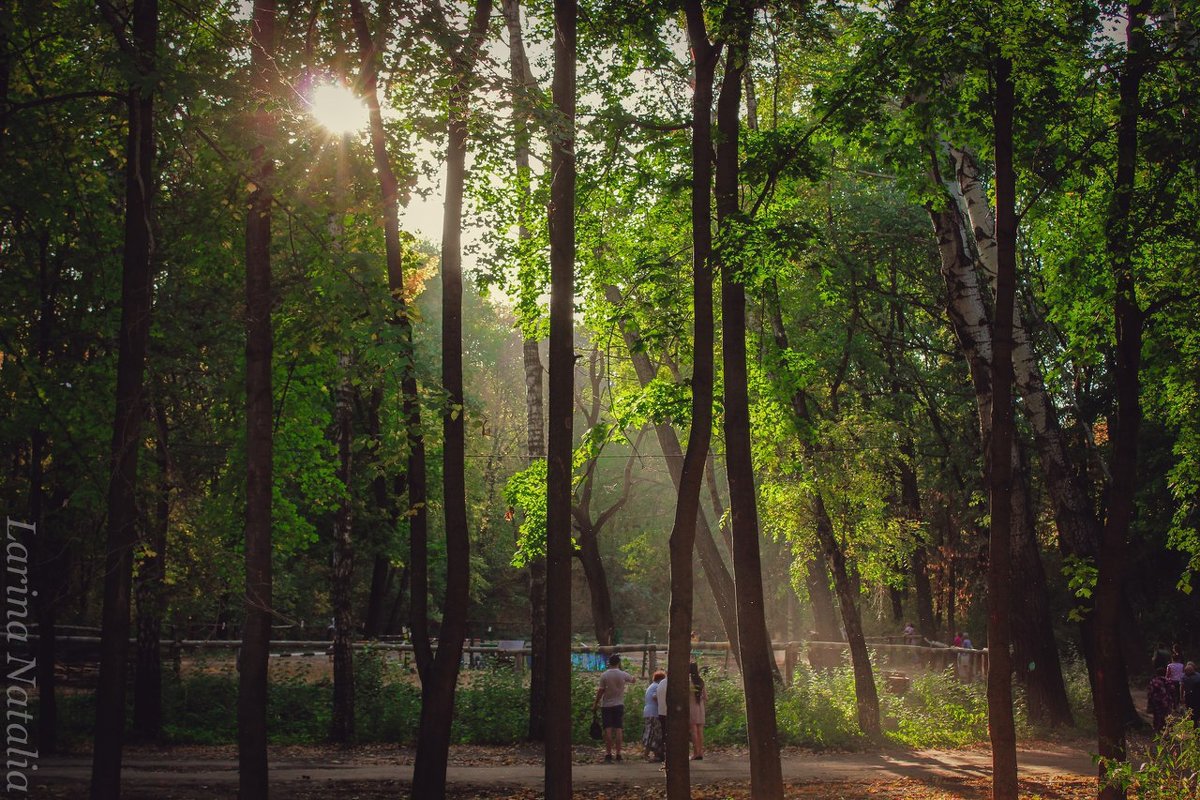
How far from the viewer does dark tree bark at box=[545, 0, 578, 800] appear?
1024cm

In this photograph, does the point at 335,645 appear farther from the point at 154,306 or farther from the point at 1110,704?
the point at 1110,704

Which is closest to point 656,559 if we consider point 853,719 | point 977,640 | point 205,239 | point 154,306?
point 977,640

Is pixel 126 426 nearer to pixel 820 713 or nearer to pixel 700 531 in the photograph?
pixel 700 531

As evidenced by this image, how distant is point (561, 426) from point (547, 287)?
356cm

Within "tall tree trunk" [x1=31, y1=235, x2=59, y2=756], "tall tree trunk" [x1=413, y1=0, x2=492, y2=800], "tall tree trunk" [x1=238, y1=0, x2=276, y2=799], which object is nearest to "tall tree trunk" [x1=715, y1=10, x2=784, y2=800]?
"tall tree trunk" [x1=413, y1=0, x2=492, y2=800]

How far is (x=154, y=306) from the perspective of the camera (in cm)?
1600

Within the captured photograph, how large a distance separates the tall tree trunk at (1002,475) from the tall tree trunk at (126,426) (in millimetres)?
8049

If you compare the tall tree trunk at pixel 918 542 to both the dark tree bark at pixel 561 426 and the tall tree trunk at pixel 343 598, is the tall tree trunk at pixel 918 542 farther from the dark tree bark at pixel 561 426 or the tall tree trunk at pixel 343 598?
the dark tree bark at pixel 561 426

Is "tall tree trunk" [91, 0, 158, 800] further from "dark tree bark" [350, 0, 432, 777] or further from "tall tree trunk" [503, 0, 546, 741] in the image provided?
"tall tree trunk" [503, 0, 546, 741]

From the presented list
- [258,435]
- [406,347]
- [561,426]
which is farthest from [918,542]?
[258,435]

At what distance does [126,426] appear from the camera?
9320mm

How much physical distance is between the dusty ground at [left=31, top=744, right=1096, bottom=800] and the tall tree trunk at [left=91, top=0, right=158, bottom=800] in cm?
411

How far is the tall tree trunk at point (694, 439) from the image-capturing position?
1066 cm

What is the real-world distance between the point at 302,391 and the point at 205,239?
326 inches
